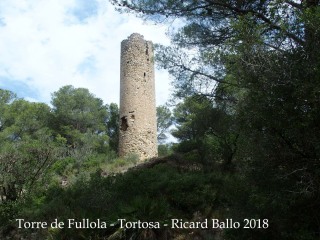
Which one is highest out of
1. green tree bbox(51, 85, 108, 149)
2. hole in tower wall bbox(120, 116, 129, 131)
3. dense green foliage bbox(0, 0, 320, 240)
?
green tree bbox(51, 85, 108, 149)

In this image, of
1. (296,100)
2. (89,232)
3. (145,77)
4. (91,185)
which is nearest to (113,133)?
(145,77)

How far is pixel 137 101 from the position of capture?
13.8 m

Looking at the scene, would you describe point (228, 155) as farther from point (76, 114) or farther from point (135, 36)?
point (76, 114)

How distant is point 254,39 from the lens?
4.52m

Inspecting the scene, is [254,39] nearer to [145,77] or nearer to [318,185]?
[318,185]

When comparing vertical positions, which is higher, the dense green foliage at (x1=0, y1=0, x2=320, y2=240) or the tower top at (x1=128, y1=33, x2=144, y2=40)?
the tower top at (x1=128, y1=33, x2=144, y2=40)

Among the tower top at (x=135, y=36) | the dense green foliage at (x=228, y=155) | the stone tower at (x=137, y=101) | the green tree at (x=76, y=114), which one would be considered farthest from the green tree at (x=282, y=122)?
the green tree at (x=76, y=114)

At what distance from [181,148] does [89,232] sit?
775 centimetres

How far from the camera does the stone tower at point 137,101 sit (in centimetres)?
1368

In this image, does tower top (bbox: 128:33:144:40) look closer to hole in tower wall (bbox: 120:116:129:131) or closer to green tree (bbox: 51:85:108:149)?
hole in tower wall (bbox: 120:116:129:131)

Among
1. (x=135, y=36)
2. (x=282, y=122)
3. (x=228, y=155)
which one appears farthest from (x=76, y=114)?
(x=282, y=122)

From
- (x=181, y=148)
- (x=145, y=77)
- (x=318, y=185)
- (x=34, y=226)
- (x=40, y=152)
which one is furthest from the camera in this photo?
(x=145, y=77)

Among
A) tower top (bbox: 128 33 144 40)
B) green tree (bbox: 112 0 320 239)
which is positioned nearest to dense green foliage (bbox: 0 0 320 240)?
green tree (bbox: 112 0 320 239)

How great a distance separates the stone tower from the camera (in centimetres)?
1368
